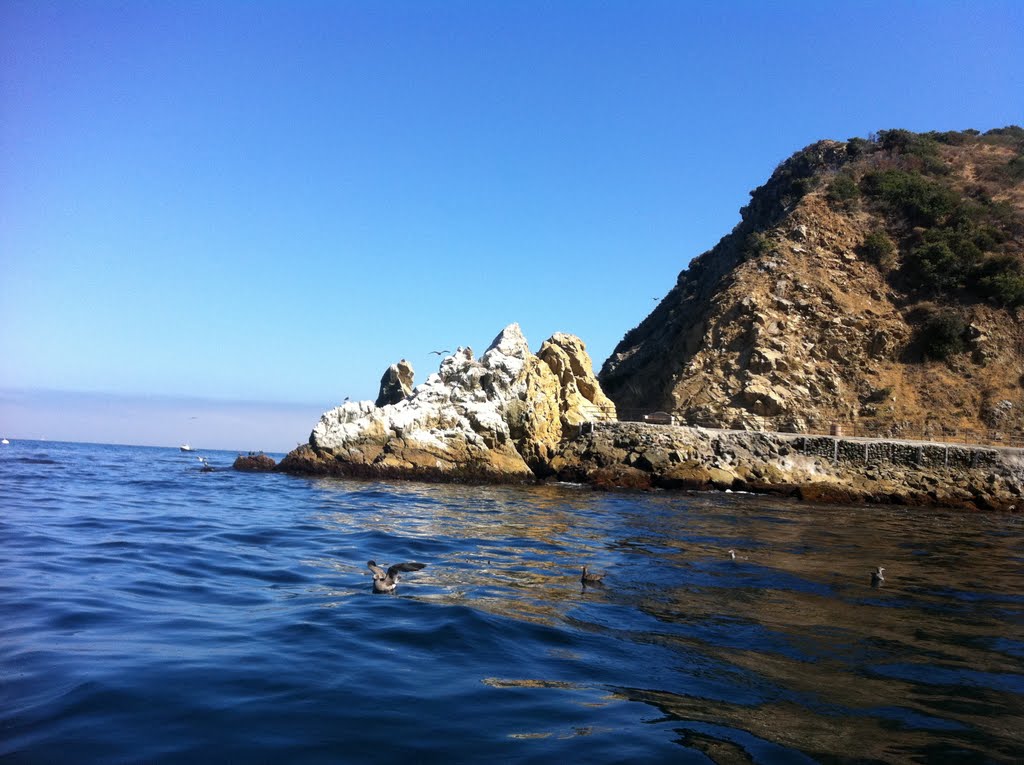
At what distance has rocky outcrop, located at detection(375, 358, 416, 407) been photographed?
38.9m

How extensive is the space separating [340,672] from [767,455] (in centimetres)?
2680

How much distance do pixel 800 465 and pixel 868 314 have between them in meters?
14.6

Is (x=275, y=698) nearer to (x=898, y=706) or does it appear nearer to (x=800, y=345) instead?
(x=898, y=706)

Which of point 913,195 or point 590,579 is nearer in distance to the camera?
point 590,579

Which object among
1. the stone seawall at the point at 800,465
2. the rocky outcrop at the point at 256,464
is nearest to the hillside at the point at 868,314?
the stone seawall at the point at 800,465

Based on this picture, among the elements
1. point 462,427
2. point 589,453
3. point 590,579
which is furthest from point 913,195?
point 590,579

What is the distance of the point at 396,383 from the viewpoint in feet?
129

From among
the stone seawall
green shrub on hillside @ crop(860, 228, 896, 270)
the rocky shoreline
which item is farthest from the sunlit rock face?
green shrub on hillside @ crop(860, 228, 896, 270)

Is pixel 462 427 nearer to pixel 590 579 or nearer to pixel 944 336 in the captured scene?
pixel 590 579

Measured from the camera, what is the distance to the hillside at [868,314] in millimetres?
34844

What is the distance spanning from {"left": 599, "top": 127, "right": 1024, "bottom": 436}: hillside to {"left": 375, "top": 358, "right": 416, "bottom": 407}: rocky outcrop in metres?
12.9

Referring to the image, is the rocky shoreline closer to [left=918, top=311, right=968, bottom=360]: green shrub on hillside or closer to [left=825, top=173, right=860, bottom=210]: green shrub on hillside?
[left=918, top=311, right=968, bottom=360]: green shrub on hillside

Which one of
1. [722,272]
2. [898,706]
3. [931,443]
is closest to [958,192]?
[722,272]

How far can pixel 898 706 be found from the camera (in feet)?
17.6
